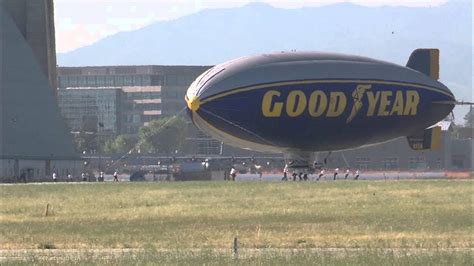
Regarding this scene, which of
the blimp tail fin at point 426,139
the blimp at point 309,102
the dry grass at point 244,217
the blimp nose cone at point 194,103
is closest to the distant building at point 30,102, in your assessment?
the dry grass at point 244,217

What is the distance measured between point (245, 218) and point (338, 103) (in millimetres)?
25821

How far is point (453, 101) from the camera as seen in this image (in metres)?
91.6

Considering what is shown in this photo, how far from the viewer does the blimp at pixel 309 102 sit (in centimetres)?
8225

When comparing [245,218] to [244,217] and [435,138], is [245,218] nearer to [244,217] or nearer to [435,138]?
[244,217]

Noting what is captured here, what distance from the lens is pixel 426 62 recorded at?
318ft

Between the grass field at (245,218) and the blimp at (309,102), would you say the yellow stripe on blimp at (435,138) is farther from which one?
the blimp at (309,102)

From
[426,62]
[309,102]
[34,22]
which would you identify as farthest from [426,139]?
[34,22]

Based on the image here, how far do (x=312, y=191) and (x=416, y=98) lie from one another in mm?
11058

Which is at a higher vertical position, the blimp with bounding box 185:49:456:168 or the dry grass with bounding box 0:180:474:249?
the blimp with bounding box 185:49:456:168

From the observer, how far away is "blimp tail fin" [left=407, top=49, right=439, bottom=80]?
9625cm

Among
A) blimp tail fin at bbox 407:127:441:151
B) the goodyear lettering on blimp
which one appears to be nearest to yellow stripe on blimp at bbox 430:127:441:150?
blimp tail fin at bbox 407:127:441:151

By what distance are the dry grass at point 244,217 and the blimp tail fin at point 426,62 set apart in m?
9.99

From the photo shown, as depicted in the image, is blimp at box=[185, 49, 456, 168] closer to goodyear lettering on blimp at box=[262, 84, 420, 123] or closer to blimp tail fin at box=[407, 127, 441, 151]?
goodyear lettering on blimp at box=[262, 84, 420, 123]

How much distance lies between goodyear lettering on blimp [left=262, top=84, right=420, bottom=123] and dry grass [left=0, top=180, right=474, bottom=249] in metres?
6.10
